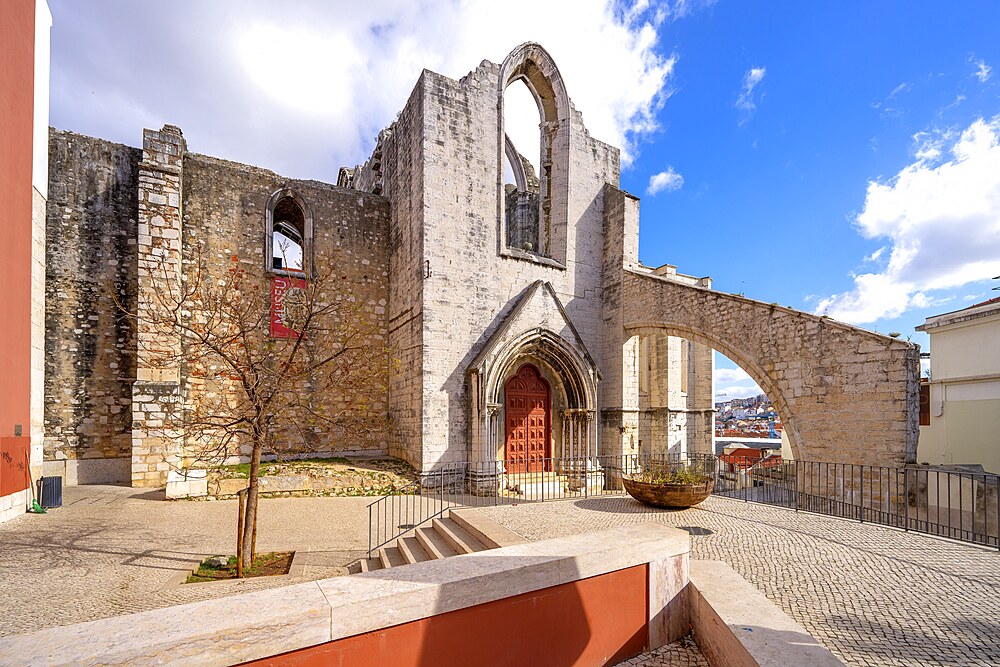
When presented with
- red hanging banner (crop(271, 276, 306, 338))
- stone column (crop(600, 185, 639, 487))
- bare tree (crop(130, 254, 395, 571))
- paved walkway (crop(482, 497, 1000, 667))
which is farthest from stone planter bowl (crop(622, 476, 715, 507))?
red hanging banner (crop(271, 276, 306, 338))

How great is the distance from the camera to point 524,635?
3.41m

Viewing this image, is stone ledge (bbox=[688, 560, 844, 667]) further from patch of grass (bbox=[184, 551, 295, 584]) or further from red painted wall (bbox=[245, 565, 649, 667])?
patch of grass (bbox=[184, 551, 295, 584])

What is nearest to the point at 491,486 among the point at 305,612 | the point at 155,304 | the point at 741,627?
the point at 741,627

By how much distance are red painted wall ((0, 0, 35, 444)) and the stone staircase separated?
7.35 meters

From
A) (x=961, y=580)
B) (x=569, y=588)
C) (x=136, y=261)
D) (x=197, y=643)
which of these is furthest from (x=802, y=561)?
(x=136, y=261)

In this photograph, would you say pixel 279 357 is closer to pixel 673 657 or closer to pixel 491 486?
pixel 491 486

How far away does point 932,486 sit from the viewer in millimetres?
8852

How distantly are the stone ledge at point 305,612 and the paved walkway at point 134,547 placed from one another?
11.2 feet

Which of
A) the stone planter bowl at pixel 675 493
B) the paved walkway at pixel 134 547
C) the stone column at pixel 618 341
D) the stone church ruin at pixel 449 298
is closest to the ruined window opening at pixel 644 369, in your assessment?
the stone column at pixel 618 341

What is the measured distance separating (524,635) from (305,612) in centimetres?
169

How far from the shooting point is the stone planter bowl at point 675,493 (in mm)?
7531

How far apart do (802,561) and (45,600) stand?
8669 mm

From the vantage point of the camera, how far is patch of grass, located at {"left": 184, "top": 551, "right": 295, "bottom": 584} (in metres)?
5.91

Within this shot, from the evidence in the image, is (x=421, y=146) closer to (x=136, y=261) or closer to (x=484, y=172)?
(x=484, y=172)
